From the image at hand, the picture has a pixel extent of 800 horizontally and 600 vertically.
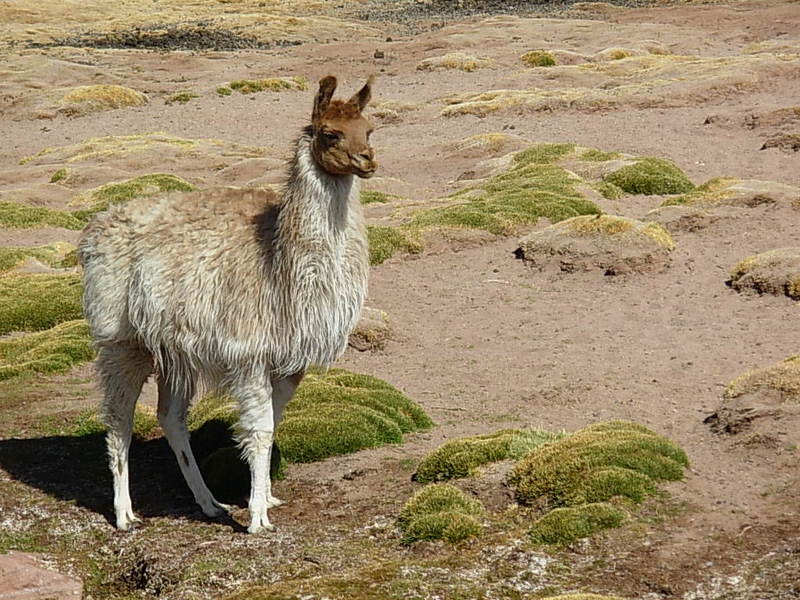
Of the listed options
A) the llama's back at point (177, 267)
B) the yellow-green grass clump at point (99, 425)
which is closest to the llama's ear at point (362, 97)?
the llama's back at point (177, 267)

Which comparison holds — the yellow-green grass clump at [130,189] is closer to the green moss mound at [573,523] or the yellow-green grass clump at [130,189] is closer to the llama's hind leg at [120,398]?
the llama's hind leg at [120,398]

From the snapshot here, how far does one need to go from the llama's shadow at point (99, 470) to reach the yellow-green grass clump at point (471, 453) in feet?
6.78

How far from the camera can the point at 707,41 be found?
2152 inches

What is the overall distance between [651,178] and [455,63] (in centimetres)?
2747

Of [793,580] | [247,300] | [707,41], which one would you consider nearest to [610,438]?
[793,580]

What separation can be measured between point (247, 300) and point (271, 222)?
817mm

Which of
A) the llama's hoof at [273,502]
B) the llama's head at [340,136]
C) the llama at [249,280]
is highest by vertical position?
the llama's head at [340,136]

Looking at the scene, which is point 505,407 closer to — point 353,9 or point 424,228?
point 424,228

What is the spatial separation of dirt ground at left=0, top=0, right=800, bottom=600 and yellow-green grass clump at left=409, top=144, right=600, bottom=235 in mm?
724

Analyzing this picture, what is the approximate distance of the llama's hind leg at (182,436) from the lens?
11.0 m

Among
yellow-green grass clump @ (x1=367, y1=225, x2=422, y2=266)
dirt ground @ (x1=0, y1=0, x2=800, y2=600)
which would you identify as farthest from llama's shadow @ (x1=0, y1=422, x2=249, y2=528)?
yellow-green grass clump @ (x1=367, y1=225, x2=422, y2=266)

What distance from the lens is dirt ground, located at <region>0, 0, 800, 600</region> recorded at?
938 cm

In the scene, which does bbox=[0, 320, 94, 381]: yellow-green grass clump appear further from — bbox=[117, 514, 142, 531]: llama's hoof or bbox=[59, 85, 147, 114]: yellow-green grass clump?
bbox=[59, 85, 147, 114]: yellow-green grass clump

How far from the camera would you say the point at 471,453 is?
459 inches
